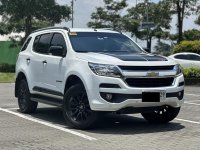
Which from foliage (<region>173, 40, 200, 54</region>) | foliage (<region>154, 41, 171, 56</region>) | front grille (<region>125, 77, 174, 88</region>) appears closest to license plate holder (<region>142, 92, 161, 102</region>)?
front grille (<region>125, 77, 174, 88</region>)

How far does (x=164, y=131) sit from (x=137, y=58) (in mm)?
1399

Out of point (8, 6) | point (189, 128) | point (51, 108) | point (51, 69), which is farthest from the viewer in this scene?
point (8, 6)

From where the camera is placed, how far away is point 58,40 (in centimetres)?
1042

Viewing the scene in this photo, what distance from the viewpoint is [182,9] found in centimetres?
4222

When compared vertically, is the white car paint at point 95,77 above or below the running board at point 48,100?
above

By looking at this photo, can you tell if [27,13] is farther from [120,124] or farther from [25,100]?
[120,124]

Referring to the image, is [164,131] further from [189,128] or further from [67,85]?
[67,85]

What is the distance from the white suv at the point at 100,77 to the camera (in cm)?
868

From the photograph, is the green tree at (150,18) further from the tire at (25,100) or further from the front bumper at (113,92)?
the front bumper at (113,92)

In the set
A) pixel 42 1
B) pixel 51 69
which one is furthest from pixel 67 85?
pixel 42 1

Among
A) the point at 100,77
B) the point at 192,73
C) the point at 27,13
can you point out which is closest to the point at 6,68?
the point at 27,13

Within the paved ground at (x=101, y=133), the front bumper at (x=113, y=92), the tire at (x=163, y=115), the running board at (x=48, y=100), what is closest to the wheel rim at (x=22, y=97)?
the paved ground at (x=101, y=133)

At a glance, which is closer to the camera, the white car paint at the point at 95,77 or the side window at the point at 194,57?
the white car paint at the point at 95,77

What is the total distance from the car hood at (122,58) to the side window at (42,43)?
62.7 inches
